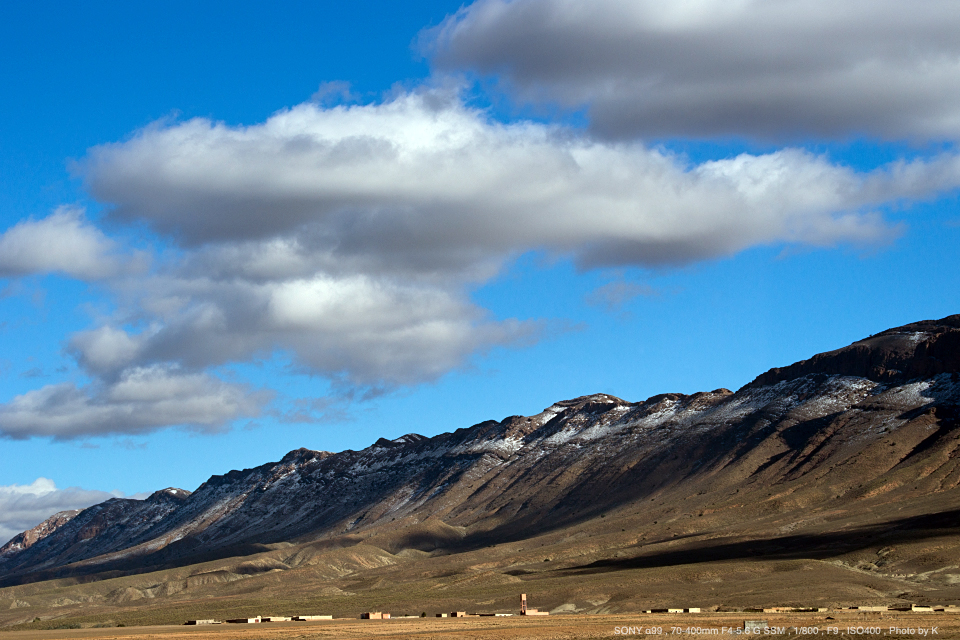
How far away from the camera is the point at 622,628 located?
70750 mm

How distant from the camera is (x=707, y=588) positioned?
11412 cm

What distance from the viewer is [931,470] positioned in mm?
182250

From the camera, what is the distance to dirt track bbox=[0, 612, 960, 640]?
6197 cm

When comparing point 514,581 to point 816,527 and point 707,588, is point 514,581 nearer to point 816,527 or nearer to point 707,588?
point 707,588

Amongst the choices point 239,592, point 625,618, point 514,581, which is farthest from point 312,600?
point 625,618

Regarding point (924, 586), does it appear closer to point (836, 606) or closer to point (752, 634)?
point (836, 606)

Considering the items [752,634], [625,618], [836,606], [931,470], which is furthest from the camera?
[931,470]

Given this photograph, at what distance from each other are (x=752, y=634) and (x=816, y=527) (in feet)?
351

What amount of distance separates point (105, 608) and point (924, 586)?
438 ft

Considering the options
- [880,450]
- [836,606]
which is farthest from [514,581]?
[880,450]

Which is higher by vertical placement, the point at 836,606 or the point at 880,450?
the point at 880,450

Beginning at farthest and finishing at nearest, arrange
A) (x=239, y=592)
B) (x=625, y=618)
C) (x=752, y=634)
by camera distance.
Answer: (x=239, y=592) < (x=625, y=618) < (x=752, y=634)

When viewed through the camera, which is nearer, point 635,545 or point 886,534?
point 886,534

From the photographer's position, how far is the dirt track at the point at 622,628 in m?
62.0
